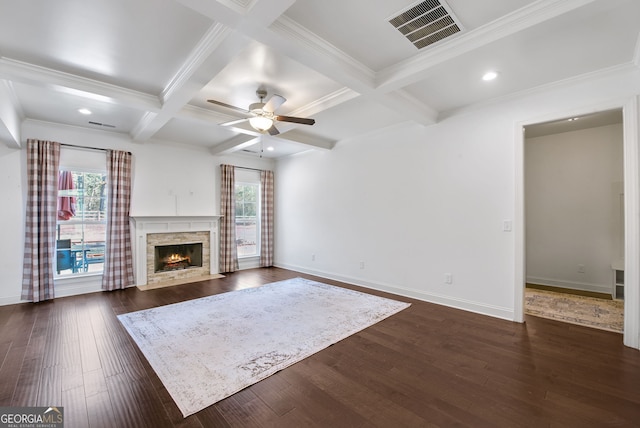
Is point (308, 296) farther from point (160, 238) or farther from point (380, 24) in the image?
point (380, 24)

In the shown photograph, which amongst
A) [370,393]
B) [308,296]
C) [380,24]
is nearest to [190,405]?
[370,393]

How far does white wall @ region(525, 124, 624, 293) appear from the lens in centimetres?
460

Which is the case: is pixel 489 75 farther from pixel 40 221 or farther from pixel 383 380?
pixel 40 221

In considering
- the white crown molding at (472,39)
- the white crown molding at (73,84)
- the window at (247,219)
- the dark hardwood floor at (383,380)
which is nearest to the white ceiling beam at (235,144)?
the window at (247,219)

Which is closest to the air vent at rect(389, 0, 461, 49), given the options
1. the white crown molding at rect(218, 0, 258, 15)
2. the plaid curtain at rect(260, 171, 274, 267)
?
the white crown molding at rect(218, 0, 258, 15)

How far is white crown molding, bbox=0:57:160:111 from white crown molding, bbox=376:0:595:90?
9.35ft

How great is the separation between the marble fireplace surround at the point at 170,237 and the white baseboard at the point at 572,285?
6.50m

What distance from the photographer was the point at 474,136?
3.91 m

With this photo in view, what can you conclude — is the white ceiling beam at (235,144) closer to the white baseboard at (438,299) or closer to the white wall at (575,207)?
the white baseboard at (438,299)

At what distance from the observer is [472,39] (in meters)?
2.35

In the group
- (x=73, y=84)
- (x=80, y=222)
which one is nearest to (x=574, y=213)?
(x=73, y=84)

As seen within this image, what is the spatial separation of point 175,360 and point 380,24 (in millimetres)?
3382

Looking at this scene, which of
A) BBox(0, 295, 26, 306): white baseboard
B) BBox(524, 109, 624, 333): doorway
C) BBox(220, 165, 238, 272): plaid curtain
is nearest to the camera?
BBox(0, 295, 26, 306): white baseboard

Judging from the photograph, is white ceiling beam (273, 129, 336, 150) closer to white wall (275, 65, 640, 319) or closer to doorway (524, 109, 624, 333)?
white wall (275, 65, 640, 319)
